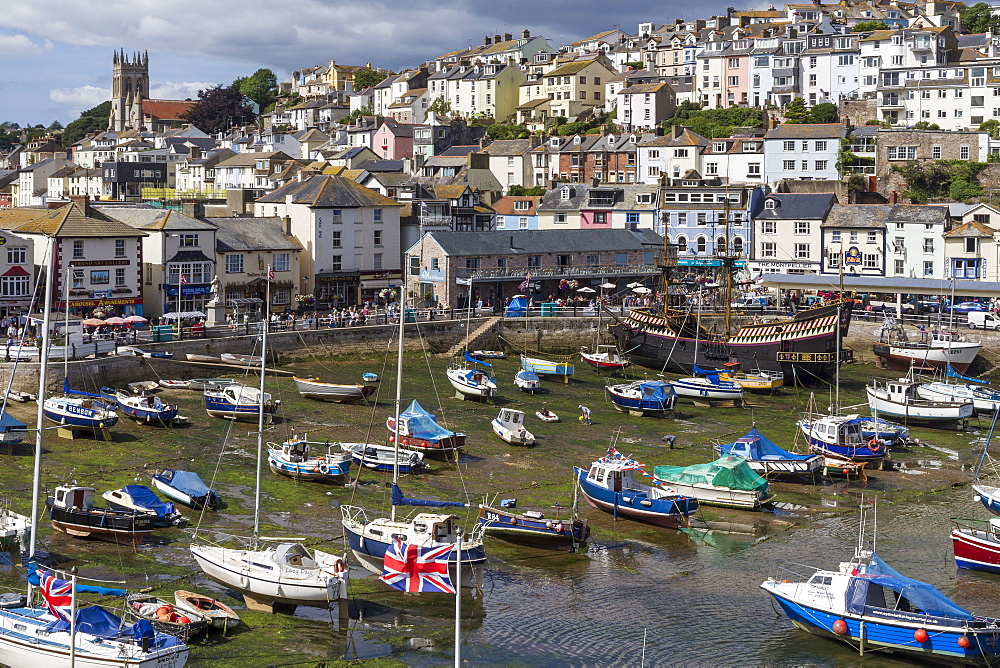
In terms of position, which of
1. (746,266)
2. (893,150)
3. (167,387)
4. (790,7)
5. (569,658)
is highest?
(790,7)

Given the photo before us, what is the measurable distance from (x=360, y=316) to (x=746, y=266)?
32089 mm

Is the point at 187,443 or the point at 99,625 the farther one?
the point at 187,443

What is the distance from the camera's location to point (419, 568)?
29625 millimetres

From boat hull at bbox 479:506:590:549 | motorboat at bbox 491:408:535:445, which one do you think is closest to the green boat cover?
boat hull at bbox 479:506:590:549

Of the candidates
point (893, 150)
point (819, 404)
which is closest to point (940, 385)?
point (819, 404)

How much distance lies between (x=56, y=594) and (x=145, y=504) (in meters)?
7.91

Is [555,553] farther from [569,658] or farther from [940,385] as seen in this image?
[940,385]

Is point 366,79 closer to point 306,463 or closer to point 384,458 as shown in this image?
point 384,458

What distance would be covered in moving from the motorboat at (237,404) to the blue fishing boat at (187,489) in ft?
32.6

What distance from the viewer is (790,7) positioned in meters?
149

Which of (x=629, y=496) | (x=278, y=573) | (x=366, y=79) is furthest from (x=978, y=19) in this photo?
(x=278, y=573)

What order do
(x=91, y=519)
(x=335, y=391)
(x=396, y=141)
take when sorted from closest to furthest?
(x=91, y=519) → (x=335, y=391) → (x=396, y=141)

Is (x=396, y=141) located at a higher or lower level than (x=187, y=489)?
higher

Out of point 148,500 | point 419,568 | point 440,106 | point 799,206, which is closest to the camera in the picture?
point 419,568
